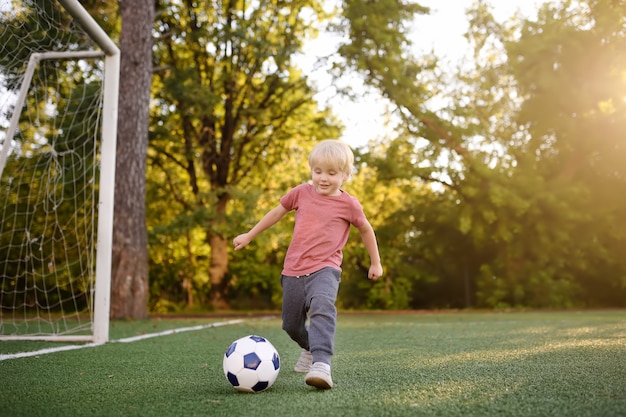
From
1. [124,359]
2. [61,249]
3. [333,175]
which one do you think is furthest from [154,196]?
[333,175]

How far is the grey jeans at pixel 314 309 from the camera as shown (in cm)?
320

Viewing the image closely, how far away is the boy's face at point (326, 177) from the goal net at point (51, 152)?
2951 millimetres

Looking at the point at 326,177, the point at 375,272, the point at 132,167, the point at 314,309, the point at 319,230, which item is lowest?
the point at 314,309

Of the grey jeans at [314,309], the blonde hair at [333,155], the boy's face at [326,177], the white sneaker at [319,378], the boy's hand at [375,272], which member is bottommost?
the white sneaker at [319,378]

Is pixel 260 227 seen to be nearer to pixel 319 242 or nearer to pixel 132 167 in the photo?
pixel 319 242

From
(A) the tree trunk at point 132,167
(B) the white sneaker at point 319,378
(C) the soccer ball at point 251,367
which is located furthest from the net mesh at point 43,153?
(B) the white sneaker at point 319,378

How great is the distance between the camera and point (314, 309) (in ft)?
10.8

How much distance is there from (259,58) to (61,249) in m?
6.79

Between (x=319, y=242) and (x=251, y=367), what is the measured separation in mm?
817

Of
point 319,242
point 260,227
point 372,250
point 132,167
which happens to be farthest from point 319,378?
point 132,167

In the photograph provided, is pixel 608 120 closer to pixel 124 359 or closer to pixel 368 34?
pixel 368 34

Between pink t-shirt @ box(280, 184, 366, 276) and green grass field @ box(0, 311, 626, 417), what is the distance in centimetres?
66

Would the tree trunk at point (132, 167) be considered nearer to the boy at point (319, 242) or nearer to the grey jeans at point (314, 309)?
the boy at point (319, 242)

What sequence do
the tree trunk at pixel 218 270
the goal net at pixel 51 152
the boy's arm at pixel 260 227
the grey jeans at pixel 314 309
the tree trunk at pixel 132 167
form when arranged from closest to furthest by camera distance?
the grey jeans at pixel 314 309, the boy's arm at pixel 260 227, the goal net at pixel 51 152, the tree trunk at pixel 132 167, the tree trunk at pixel 218 270
